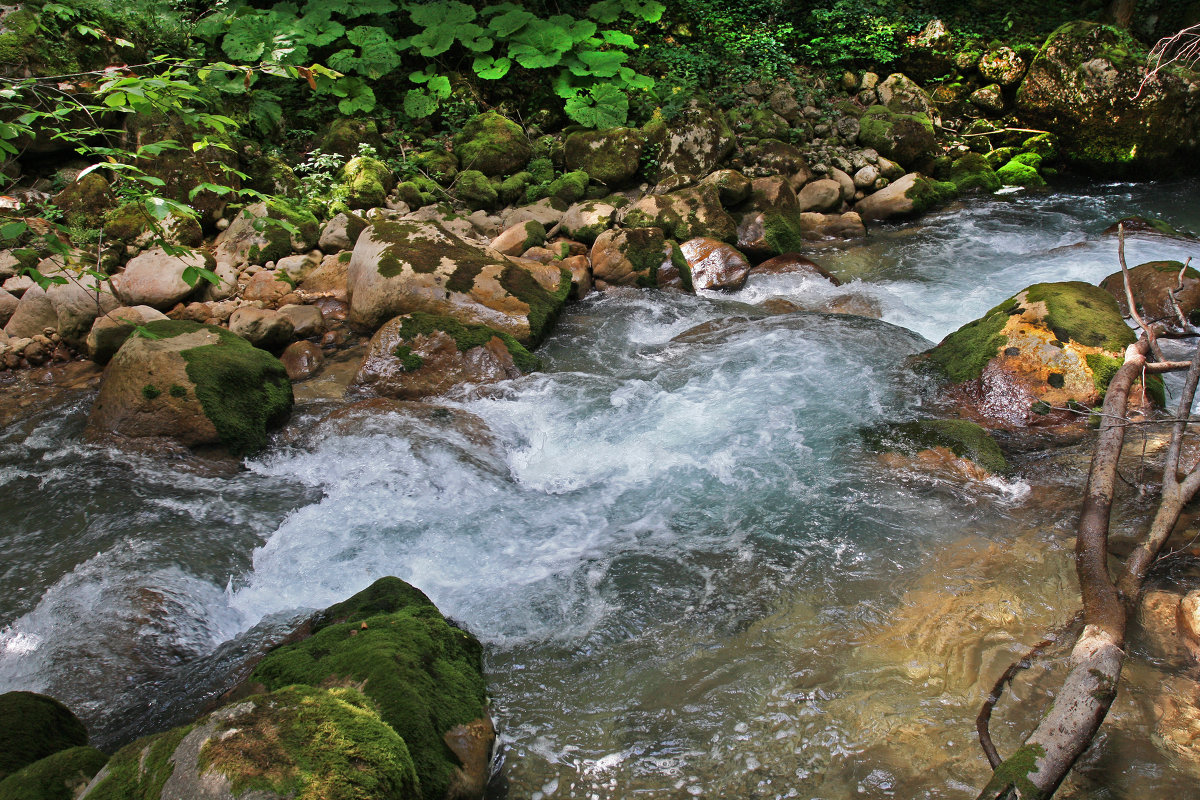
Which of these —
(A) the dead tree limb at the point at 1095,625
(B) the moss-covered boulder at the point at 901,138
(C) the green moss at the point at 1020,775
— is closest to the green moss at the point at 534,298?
(A) the dead tree limb at the point at 1095,625

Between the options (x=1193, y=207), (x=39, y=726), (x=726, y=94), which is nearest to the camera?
(x=39, y=726)

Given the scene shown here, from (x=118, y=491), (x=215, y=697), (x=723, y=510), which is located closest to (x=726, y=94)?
(x=723, y=510)

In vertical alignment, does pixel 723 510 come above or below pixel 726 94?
below

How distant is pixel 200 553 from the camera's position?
4.28 meters

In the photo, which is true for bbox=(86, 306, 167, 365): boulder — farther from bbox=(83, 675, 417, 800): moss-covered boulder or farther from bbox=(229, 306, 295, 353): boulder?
bbox=(83, 675, 417, 800): moss-covered boulder

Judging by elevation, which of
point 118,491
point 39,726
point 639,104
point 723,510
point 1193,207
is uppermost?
point 639,104

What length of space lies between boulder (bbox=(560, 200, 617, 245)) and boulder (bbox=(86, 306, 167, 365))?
16.5 feet

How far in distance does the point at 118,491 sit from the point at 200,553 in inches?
46.7

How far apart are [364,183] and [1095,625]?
370 inches

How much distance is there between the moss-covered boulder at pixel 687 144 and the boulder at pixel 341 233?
15.7 feet

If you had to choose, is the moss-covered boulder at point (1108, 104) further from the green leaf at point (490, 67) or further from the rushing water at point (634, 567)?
the green leaf at point (490, 67)

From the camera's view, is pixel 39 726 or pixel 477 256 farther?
pixel 477 256

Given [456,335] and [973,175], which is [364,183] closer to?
[456,335]

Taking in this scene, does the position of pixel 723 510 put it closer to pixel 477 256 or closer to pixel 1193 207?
pixel 477 256
